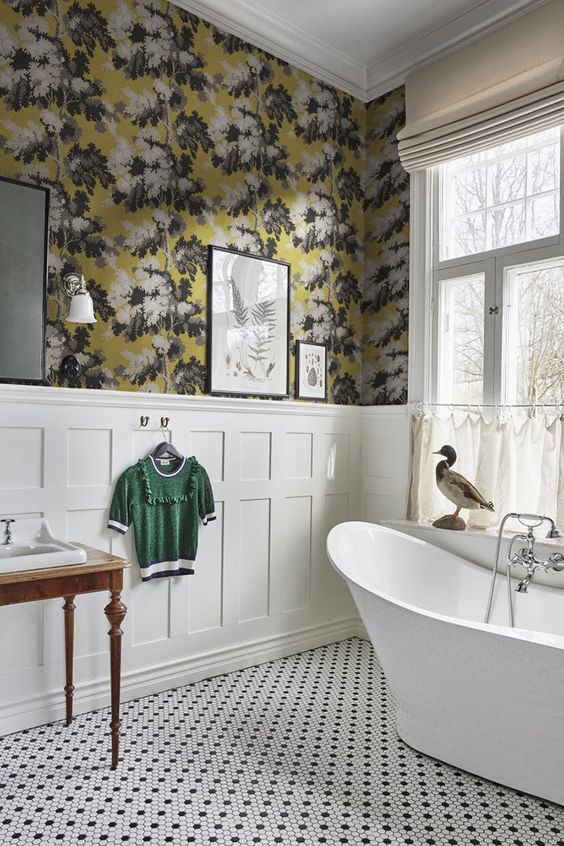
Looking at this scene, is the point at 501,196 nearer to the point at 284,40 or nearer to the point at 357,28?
the point at 357,28

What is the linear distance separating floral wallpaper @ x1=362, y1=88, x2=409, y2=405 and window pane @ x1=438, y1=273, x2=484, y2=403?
25 centimetres

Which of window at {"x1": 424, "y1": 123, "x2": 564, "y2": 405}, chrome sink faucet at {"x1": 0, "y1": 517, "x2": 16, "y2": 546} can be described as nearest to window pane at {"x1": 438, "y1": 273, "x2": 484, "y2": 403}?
window at {"x1": 424, "y1": 123, "x2": 564, "y2": 405}

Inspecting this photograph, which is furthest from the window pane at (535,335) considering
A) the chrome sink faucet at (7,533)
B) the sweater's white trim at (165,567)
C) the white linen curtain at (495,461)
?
Result: the chrome sink faucet at (7,533)

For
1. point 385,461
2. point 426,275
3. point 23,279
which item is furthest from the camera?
point 385,461

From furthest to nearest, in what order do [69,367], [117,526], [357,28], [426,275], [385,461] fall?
1. [385,461]
2. [426,275]
3. [357,28]
4. [117,526]
5. [69,367]

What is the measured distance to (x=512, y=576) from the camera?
2.97 metres

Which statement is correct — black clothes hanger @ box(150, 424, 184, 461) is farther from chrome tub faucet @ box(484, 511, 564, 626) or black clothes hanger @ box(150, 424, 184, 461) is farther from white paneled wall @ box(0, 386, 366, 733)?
chrome tub faucet @ box(484, 511, 564, 626)

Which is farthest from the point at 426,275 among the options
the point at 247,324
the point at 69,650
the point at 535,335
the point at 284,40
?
the point at 69,650

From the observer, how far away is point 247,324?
3.48 metres

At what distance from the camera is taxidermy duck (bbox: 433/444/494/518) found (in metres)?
3.23

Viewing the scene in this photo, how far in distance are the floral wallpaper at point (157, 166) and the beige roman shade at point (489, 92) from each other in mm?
559

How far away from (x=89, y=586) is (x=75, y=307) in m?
1.13

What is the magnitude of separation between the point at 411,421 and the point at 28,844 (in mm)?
2624

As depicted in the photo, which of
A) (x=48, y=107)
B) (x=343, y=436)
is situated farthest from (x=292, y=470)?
(x=48, y=107)
